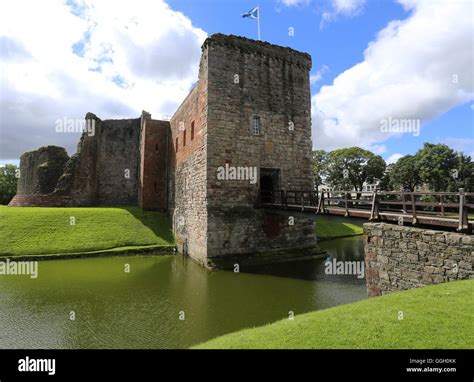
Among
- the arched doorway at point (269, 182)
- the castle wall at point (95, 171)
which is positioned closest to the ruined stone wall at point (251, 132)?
the arched doorway at point (269, 182)

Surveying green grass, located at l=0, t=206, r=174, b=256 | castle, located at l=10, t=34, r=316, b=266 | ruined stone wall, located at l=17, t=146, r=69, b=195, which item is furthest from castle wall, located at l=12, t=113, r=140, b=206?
castle, located at l=10, t=34, r=316, b=266

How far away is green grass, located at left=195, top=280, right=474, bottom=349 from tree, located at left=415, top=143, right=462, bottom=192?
42506 mm

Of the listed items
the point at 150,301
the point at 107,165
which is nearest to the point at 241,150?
the point at 150,301

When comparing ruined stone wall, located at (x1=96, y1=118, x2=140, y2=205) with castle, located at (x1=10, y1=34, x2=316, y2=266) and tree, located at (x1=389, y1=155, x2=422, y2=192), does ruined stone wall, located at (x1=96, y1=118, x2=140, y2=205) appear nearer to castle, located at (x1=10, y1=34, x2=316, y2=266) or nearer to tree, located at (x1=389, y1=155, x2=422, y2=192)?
castle, located at (x1=10, y1=34, x2=316, y2=266)

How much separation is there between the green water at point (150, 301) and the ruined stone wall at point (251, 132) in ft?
7.85

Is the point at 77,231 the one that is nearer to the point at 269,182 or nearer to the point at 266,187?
the point at 266,187

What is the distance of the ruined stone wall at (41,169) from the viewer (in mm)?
28078

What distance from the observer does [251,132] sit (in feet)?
56.4

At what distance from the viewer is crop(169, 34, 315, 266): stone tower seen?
16031 millimetres

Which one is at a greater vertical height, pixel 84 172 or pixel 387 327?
pixel 84 172

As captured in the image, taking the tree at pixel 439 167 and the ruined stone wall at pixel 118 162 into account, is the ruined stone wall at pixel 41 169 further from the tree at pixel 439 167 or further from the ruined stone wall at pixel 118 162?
the tree at pixel 439 167

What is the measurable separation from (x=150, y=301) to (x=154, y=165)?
61.0ft

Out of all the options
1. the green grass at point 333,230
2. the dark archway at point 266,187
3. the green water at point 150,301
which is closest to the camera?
the green water at point 150,301
